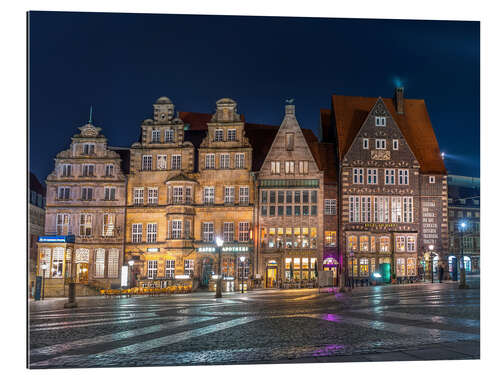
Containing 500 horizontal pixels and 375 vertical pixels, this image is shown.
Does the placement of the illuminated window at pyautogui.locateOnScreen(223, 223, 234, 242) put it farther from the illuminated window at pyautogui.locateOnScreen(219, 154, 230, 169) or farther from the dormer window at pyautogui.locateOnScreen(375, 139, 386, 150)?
the dormer window at pyautogui.locateOnScreen(375, 139, 386, 150)

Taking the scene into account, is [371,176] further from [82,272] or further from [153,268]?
[82,272]

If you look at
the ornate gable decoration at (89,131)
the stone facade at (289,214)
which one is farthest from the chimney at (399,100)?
the ornate gable decoration at (89,131)

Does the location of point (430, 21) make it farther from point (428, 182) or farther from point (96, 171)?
point (96, 171)

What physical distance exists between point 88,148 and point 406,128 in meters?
16.8

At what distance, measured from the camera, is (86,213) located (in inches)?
1166

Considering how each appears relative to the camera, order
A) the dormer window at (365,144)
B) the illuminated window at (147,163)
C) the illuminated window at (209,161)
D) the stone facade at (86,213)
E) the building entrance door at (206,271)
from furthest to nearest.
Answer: the dormer window at (365,144)
the illuminated window at (209,161)
the illuminated window at (147,163)
the building entrance door at (206,271)
the stone facade at (86,213)

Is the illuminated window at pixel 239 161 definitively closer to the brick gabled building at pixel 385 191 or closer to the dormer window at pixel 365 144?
the brick gabled building at pixel 385 191

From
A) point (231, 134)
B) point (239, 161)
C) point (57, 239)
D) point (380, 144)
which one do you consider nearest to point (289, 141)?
point (239, 161)

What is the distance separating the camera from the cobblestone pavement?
12.3 meters

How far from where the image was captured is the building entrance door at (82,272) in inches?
1022

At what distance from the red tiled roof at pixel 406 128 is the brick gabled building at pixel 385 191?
0.05 m

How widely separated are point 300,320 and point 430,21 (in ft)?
31.4

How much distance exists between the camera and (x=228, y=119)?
27.2m

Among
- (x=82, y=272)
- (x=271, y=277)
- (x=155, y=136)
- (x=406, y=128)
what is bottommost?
(x=271, y=277)
